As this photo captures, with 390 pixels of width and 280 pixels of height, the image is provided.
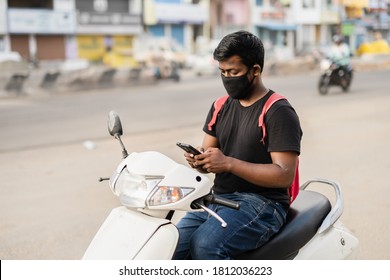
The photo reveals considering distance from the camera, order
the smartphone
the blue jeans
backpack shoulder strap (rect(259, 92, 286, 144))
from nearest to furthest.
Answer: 1. the smartphone
2. the blue jeans
3. backpack shoulder strap (rect(259, 92, 286, 144))

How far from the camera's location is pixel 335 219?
7.75ft

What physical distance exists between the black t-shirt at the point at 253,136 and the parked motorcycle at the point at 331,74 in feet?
36.9

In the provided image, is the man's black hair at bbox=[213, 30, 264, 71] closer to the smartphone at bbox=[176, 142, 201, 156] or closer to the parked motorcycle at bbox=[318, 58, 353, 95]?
the smartphone at bbox=[176, 142, 201, 156]

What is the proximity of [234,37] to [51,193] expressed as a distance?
3381mm

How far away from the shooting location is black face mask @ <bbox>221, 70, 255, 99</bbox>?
7.29ft

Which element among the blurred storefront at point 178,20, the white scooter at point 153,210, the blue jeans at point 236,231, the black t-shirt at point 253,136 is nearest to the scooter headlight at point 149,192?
the white scooter at point 153,210

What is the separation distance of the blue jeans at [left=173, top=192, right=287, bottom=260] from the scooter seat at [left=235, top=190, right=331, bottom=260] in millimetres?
28

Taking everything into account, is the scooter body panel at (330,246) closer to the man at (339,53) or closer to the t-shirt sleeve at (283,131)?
the t-shirt sleeve at (283,131)

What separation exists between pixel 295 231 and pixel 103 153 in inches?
191

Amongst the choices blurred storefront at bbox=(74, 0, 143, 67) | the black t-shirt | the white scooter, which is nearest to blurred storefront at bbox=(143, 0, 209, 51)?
blurred storefront at bbox=(74, 0, 143, 67)

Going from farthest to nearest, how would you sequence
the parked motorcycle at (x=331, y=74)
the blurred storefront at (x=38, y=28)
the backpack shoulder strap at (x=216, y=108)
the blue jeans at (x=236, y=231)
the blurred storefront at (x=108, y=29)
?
the blurred storefront at (x=38, y=28)
the blurred storefront at (x=108, y=29)
the parked motorcycle at (x=331, y=74)
the backpack shoulder strap at (x=216, y=108)
the blue jeans at (x=236, y=231)

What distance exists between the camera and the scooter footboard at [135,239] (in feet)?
6.44

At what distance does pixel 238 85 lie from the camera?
2.23 meters

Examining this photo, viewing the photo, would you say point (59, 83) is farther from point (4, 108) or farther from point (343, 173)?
point (343, 173)
